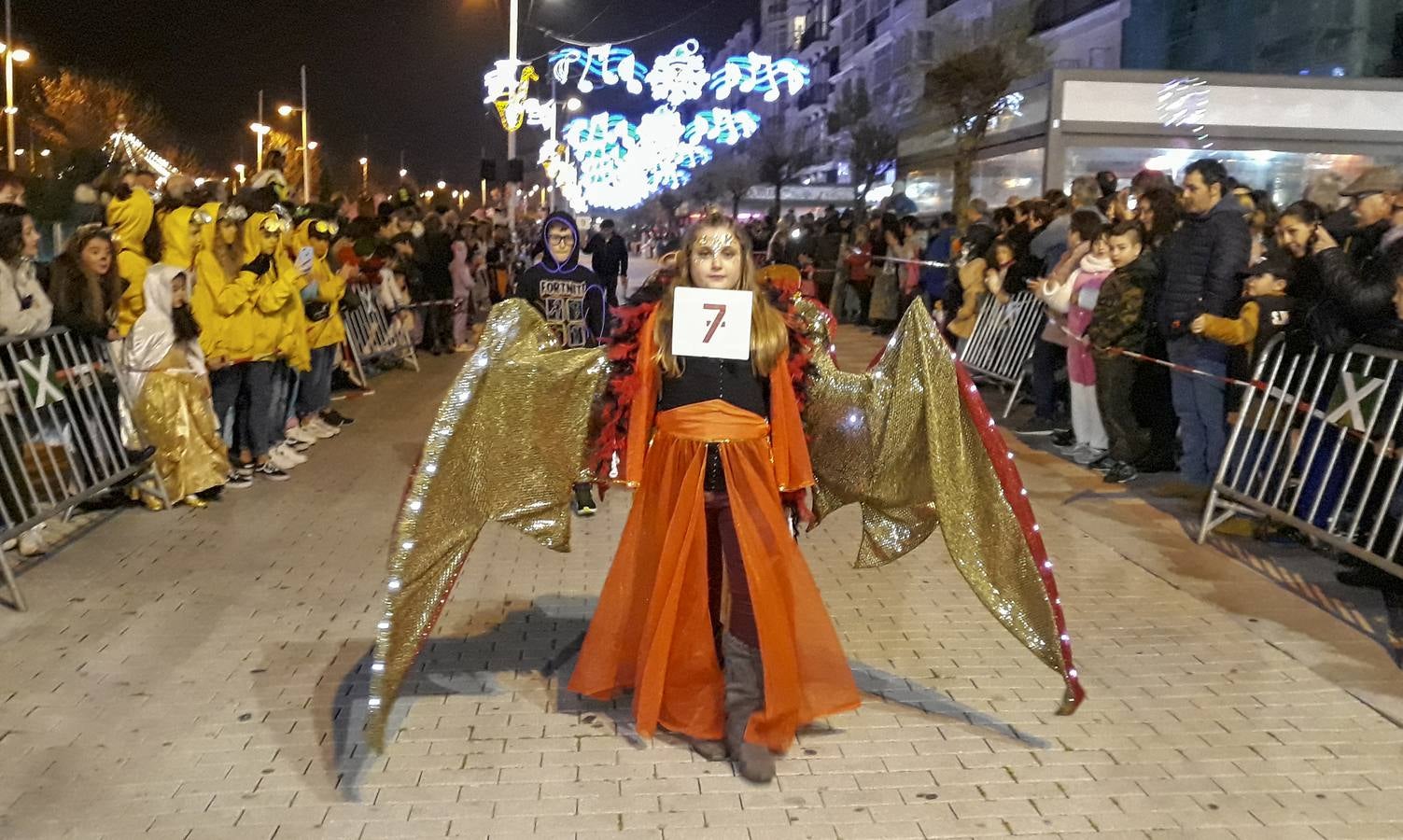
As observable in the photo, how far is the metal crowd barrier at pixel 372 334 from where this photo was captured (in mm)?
13906

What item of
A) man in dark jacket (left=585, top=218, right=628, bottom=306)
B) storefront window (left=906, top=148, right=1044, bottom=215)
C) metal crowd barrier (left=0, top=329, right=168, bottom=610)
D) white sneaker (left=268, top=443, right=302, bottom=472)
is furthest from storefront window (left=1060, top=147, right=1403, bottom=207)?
metal crowd barrier (left=0, top=329, right=168, bottom=610)

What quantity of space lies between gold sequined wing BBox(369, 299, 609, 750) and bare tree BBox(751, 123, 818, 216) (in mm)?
44269

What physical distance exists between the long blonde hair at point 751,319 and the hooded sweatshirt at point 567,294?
3.77m

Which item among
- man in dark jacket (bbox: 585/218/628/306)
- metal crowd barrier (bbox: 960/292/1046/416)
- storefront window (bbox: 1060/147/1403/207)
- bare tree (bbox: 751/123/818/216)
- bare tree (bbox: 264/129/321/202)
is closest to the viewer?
metal crowd barrier (bbox: 960/292/1046/416)

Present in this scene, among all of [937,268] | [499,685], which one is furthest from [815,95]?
[499,685]

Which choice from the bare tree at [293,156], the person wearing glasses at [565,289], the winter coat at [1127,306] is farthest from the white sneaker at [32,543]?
the bare tree at [293,156]

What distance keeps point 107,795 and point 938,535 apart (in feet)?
16.8

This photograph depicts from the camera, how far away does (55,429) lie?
23.5 feet

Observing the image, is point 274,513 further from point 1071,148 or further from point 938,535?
point 1071,148

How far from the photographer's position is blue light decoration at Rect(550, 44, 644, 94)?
2458 centimetres

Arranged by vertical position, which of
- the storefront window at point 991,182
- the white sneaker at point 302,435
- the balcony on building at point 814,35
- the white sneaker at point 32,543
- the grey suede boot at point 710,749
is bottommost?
the white sneaker at point 302,435

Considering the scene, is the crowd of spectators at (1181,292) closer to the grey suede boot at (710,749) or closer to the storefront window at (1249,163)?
the grey suede boot at (710,749)

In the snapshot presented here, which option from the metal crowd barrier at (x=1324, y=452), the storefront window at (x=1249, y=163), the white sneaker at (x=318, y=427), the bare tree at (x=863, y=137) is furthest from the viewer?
the bare tree at (x=863, y=137)

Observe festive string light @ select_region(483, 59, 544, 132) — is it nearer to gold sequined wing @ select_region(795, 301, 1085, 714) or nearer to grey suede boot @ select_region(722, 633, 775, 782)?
gold sequined wing @ select_region(795, 301, 1085, 714)
